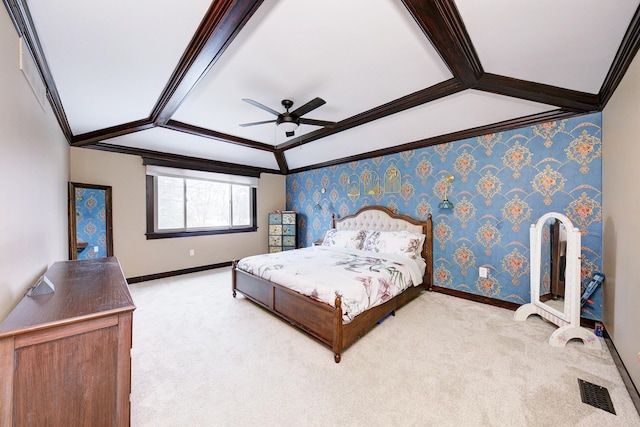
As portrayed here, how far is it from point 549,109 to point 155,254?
6178 millimetres

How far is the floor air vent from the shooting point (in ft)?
5.28

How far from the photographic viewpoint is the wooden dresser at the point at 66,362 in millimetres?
941

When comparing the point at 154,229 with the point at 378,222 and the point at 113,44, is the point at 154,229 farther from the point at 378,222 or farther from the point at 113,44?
the point at 378,222

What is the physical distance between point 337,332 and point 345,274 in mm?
663

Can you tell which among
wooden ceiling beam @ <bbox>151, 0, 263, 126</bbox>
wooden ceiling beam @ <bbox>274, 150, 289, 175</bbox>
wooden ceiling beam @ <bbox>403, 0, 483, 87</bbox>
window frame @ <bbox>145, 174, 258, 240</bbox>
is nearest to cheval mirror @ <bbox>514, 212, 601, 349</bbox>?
wooden ceiling beam @ <bbox>403, 0, 483, 87</bbox>

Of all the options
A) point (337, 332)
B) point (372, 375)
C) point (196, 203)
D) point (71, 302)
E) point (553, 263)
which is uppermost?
point (196, 203)

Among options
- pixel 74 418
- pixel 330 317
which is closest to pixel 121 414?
pixel 74 418

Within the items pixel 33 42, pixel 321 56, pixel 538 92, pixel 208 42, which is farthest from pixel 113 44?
pixel 538 92

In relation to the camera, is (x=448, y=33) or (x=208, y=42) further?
(x=208, y=42)

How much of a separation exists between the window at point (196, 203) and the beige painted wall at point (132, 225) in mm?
147

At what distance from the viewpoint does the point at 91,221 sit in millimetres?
3812

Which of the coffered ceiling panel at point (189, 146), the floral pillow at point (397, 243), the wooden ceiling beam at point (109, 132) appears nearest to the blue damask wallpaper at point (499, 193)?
the floral pillow at point (397, 243)

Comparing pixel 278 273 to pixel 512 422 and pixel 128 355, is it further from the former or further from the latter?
pixel 512 422

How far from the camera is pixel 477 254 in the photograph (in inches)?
135
